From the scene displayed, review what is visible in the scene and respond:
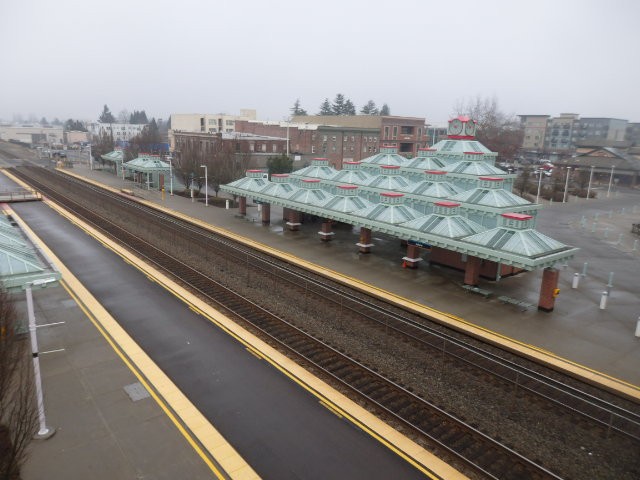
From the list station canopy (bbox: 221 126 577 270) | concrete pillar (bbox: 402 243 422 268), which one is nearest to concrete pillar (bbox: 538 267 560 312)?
station canopy (bbox: 221 126 577 270)

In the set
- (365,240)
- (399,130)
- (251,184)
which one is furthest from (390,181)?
(399,130)

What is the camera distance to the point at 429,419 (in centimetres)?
1407

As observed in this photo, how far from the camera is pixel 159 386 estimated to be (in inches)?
596

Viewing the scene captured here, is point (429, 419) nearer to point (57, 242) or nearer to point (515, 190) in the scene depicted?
point (57, 242)

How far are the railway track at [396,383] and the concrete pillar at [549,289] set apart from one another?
6.87 meters

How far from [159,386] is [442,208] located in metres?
19.7

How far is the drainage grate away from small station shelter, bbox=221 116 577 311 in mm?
17945

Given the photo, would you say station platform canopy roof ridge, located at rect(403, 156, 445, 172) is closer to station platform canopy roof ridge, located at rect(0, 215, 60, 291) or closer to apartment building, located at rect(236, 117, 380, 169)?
station platform canopy roof ridge, located at rect(0, 215, 60, 291)

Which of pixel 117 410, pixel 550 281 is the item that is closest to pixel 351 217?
pixel 550 281

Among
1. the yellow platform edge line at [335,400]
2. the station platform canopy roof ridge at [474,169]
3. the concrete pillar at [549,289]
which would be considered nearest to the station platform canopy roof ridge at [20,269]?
the yellow platform edge line at [335,400]

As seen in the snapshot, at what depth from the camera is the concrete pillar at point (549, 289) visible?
23.2 m

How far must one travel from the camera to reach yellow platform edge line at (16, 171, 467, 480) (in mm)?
12039

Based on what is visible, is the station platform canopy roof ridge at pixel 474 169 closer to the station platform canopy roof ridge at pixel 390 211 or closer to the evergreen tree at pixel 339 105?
the station platform canopy roof ridge at pixel 390 211

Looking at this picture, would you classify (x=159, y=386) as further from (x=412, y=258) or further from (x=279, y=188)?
(x=279, y=188)
